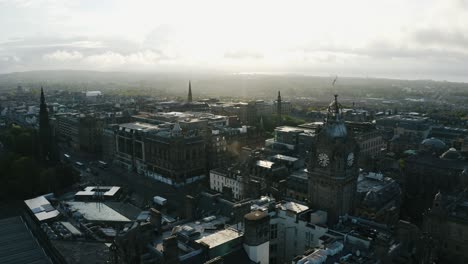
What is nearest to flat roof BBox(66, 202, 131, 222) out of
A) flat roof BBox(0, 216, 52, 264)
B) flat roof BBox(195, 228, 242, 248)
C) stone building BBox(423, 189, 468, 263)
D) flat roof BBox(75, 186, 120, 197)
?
flat roof BBox(75, 186, 120, 197)

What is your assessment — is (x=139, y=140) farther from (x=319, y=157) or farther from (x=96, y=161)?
(x=319, y=157)

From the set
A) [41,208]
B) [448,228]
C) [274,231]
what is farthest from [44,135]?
[448,228]

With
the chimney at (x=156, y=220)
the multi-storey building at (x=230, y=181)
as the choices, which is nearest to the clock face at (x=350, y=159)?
the chimney at (x=156, y=220)

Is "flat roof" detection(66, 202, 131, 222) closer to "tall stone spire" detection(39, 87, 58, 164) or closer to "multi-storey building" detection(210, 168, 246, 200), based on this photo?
"multi-storey building" detection(210, 168, 246, 200)

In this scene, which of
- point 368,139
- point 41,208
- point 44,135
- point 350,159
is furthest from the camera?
point 368,139

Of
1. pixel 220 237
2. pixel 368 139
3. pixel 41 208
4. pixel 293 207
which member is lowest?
pixel 41 208

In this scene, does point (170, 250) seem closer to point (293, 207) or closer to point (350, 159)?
point (293, 207)

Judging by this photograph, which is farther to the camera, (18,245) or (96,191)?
(96,191)

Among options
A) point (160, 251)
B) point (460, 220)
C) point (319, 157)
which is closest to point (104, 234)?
point (160, 251)
